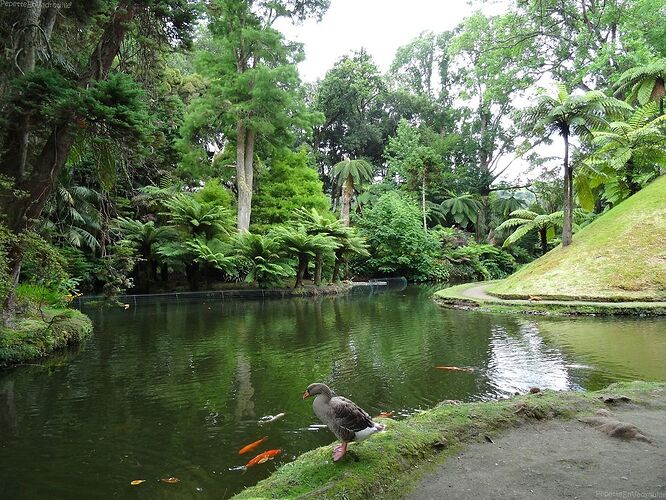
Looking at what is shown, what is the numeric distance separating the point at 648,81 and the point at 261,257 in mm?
14804

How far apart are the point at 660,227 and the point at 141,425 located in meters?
14.3

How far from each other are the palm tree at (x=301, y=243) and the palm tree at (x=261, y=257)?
0.38m

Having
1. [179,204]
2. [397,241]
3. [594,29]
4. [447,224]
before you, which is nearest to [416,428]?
[179,204]

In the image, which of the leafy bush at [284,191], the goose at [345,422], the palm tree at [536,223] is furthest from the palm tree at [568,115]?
the goose at [345,422]

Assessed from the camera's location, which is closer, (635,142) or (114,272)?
(114,272)

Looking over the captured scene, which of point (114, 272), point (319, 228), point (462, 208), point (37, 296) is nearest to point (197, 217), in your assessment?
point (319, 228)

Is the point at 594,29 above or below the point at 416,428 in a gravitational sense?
above

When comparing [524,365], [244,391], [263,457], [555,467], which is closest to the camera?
[555,467]

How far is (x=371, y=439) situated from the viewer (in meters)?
2.92

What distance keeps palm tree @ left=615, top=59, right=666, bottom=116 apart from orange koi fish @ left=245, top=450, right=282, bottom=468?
1810 cm

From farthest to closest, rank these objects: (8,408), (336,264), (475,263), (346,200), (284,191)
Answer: (475,263) → (346,200) → (284,191) → (336,264) → (8,408)

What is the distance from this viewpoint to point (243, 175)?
18.9 m

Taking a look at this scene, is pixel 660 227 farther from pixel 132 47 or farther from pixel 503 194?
pixel 503 194

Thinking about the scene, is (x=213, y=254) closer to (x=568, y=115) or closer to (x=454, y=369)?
(x=454, y=369)
